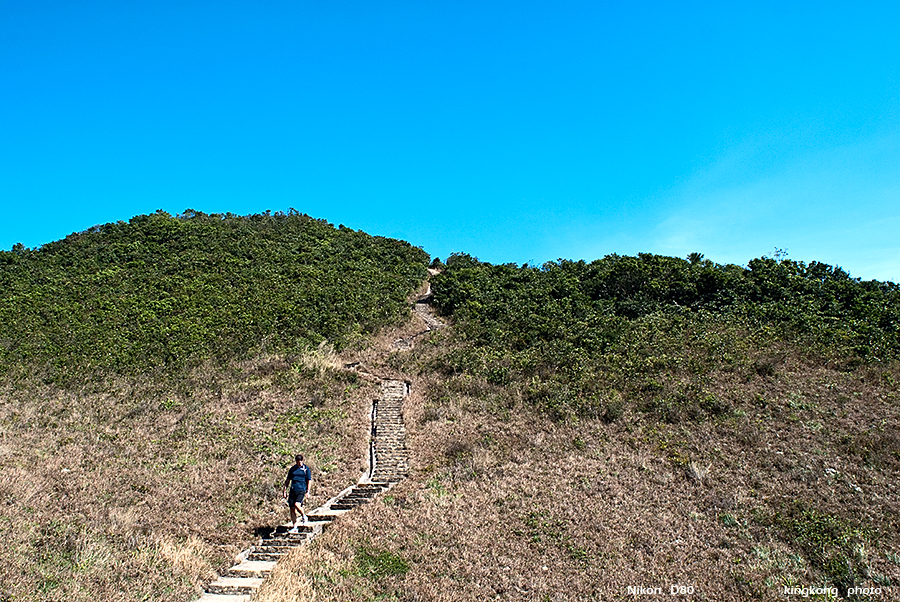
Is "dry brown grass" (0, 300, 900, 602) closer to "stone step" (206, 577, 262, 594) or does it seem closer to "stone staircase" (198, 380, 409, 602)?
"stone step" (206, 577, 262, 594)

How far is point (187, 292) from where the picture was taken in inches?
1219

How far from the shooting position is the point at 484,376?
72.9ft

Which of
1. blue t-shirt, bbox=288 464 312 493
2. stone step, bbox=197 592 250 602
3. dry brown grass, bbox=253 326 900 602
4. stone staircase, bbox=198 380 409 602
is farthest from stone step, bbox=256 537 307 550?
stone step, bbox=197 592 250 602

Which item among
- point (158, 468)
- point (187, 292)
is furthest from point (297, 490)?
point (187, 292)

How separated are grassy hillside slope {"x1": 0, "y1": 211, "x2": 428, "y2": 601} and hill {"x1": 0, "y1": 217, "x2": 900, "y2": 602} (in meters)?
0.10

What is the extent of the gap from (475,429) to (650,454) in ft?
20.2

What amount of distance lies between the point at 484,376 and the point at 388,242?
28593 mm

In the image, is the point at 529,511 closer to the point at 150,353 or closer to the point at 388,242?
the point at 150,353

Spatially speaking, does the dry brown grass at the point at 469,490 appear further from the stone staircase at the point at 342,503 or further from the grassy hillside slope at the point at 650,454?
the stone staircase at the point at 342,503

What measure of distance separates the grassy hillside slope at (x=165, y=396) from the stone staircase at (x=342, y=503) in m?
0.52

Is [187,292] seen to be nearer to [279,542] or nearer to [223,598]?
[279,542]

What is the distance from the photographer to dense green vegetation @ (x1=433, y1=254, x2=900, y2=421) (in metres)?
20.0

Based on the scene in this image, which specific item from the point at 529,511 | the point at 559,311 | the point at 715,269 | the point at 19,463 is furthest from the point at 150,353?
the point at 715,269

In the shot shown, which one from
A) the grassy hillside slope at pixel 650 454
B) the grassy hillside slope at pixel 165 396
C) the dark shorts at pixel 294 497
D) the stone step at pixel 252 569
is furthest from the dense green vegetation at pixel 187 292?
the stone step at pixel 252 569
